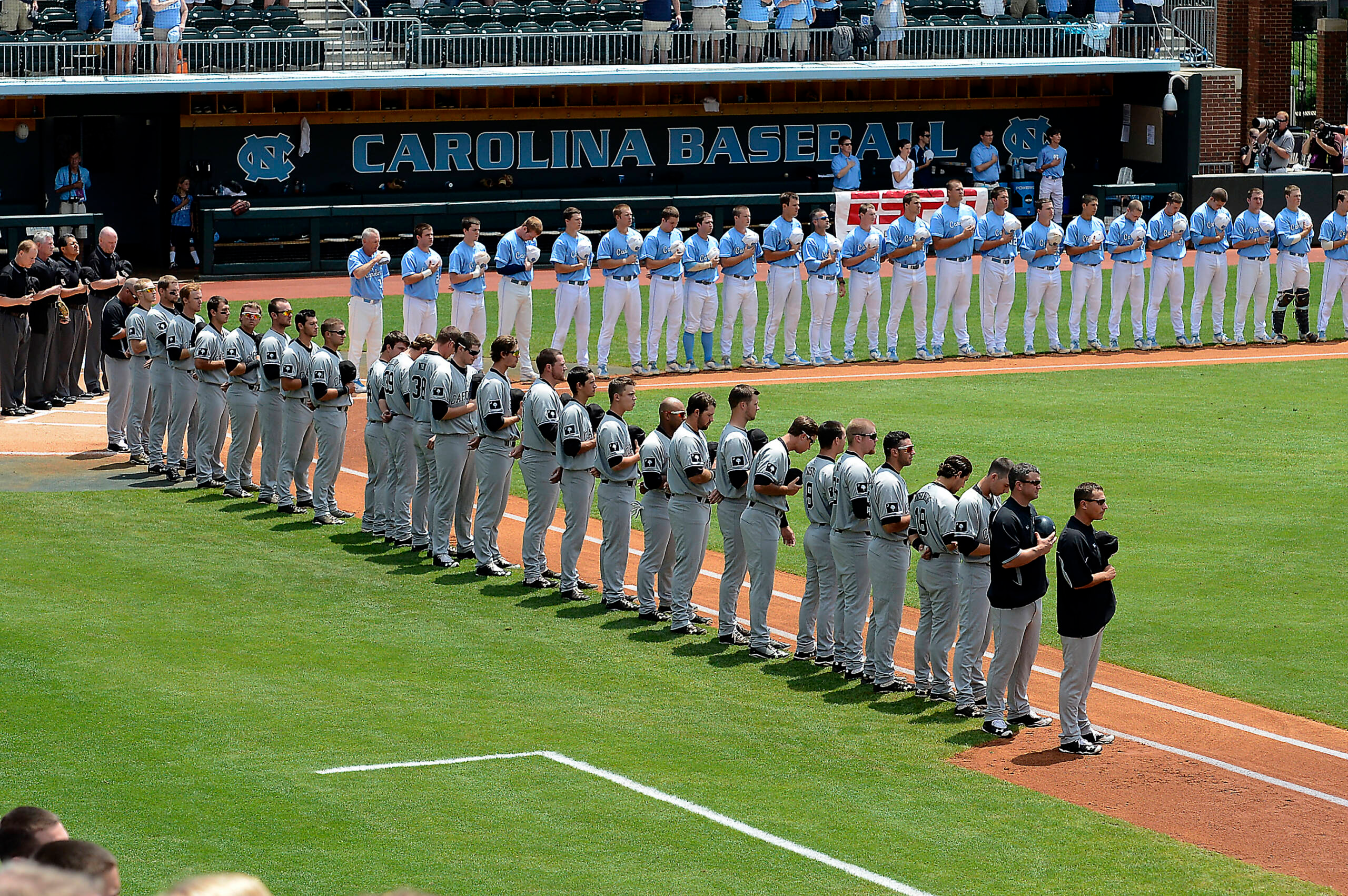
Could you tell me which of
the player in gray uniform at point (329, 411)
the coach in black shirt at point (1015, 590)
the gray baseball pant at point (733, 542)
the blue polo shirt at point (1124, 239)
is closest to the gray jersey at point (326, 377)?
the player in gray uniform at point (329, 411)

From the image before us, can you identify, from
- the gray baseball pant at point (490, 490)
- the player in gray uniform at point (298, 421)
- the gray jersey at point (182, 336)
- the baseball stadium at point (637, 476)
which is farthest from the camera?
the gray jersey at point (182, 336)

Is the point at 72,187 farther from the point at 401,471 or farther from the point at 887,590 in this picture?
the point at 887,590

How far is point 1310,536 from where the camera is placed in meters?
14.2

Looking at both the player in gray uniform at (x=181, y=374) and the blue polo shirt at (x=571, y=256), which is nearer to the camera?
the player in gray uniform at (x=181, y=374)

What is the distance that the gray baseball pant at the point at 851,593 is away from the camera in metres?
10.9

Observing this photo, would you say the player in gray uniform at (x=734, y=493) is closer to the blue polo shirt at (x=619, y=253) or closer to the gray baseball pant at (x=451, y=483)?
the gray baseball pant at (x=451, y=483)

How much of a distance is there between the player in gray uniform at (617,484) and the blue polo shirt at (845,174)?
1902 cm

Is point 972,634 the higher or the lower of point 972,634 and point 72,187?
the lower

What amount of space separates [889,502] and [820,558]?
0.80 m

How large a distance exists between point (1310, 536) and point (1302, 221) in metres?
10.3

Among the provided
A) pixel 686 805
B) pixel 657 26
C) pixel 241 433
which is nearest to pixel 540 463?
pixel 241 433

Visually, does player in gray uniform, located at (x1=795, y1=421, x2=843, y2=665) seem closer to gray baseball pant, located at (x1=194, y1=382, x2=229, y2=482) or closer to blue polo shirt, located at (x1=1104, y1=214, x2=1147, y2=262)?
gray baseball pant, located at (x1=194, y1=382, x2=229, y2=482)

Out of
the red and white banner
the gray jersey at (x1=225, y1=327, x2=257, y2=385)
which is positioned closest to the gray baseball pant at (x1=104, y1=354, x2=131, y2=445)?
the gray jersey at (x1=225, y1=327, x2=257, y2=385)

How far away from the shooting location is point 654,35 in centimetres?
3028
